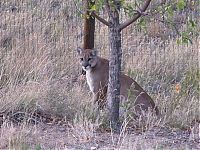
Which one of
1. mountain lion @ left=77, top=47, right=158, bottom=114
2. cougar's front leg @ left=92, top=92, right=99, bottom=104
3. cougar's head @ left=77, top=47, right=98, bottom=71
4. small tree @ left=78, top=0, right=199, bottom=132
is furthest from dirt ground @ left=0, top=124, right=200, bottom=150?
cougar's head @ left=77, top=47, right=98, bottom=71

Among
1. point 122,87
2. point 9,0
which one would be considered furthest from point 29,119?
point 9,0

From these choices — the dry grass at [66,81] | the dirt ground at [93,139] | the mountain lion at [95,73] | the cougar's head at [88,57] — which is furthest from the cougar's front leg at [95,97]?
the dirt ground at [93,139]

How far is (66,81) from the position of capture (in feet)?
35.9

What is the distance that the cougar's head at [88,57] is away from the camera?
1053 cm

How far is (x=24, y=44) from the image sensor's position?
12.5m

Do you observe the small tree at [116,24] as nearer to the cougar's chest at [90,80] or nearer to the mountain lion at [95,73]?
the mountain lion at [95,73]

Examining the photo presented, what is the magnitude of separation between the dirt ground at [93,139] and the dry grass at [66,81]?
0.01m

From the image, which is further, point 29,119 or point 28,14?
point 28,14

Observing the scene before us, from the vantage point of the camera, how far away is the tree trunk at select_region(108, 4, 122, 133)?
754 cm

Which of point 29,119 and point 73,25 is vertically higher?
point 73,25

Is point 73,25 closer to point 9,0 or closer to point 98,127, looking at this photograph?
point 9,0

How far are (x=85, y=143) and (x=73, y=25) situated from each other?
288 inches

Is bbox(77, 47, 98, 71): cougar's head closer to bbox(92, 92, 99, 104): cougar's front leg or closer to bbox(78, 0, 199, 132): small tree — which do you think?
bbox(92, 92, 99, 104): cougar's front leg

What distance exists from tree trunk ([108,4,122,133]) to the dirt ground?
0.73 ft
